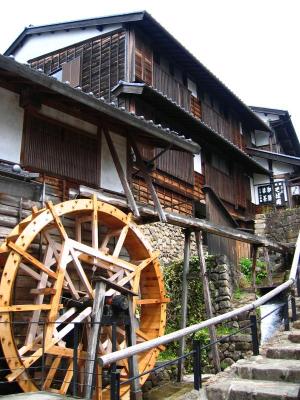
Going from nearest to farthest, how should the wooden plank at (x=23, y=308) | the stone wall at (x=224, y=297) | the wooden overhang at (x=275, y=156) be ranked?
the wooden plank at (x=23, y=308) → the stone wall at (x=224, y=297) → the wooden overhang at (x=275, y=156)

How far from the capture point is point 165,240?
13805mm

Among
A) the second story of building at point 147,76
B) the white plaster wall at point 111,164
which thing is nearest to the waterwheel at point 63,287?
the white plaster wall at point 111,164

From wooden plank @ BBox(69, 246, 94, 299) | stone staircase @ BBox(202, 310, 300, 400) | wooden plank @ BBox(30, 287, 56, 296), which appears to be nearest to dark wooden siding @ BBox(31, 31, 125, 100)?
wooden plank @ BBox(69, 246, 94, 299)

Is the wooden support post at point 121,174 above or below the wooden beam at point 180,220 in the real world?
above

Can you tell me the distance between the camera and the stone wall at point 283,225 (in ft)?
57.2

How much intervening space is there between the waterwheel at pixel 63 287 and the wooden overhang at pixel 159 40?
8.95m

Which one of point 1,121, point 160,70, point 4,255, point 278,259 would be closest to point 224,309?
point 278,259

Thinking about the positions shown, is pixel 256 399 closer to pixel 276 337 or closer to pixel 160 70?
pixel 276 337

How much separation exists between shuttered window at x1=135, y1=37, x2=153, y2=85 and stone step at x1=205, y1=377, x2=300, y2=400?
1149 cm

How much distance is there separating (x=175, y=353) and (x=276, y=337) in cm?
488

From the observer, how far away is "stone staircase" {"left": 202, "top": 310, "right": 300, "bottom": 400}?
Result: 4.18 metres

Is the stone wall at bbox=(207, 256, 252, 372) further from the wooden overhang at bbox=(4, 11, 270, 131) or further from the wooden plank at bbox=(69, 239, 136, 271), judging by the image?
the wooden overhang at bbox=(4, 11, 270, 131)

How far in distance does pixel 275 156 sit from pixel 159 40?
29.8 feet

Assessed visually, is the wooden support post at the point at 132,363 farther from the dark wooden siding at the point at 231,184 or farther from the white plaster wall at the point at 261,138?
the white plaster wall at the point at 261,138
